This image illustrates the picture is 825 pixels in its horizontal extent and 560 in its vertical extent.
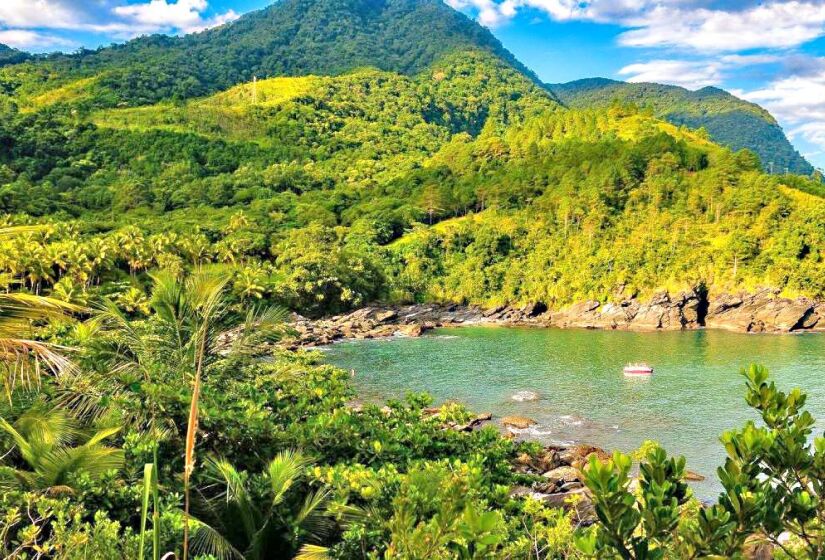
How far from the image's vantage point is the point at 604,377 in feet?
112

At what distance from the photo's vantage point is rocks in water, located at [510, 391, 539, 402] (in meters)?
29.2

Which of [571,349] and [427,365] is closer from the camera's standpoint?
[427,365]

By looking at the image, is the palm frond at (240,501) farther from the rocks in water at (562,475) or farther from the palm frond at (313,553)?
the rocks in water at (562,475)

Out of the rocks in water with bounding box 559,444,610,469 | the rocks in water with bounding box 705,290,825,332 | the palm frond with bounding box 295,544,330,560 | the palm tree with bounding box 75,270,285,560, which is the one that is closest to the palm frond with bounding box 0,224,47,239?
the palm tree with bounding box 75,270,285,560

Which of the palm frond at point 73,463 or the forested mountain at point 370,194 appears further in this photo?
the forested mountain at point 370,194

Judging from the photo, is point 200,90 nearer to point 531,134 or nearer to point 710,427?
point 531,134

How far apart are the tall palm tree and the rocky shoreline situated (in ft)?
138

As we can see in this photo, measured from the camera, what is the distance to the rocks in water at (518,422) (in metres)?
24.5

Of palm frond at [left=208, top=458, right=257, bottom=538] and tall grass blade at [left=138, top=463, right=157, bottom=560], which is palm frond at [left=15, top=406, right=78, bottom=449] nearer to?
palm frond at [left=208, top=458, right=257, bottom=538]

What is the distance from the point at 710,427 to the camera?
2400 centimetres

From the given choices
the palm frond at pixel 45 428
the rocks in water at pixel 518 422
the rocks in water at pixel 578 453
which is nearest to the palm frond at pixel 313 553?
the palm frond at pixel 45 428

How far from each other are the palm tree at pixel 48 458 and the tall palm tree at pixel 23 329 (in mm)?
1427

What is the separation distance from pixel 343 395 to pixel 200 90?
159880mm

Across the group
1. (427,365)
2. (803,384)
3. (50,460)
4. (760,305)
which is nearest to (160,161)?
(427,365)
